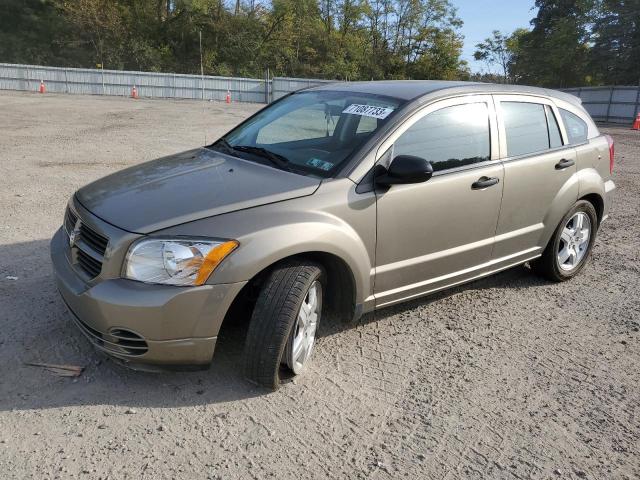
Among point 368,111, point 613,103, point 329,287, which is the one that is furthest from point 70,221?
point 613,103

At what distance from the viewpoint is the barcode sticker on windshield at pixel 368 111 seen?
3582mm

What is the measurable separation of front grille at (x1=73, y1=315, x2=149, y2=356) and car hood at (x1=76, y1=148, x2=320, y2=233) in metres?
0.53

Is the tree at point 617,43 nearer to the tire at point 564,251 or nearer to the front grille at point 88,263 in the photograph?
the tire at point 564,251

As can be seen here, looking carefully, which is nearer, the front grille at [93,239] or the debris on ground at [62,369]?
the front grille at [93,239]

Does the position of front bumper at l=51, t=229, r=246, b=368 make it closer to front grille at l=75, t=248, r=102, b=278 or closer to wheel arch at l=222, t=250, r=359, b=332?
front grille at l=75, t=248, r=102, b=278

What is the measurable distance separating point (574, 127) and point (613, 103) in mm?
25249

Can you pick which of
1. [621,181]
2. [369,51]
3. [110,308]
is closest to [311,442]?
[110,308]

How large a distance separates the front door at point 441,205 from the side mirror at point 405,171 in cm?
8

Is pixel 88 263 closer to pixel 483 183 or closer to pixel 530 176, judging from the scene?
pixel 483 183

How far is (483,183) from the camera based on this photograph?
3.83 metres

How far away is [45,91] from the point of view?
107 ft

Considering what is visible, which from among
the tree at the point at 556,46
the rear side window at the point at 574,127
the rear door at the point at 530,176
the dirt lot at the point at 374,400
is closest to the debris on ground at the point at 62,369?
the dirt lot at the point at 374,400

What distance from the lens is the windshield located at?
3479 mm

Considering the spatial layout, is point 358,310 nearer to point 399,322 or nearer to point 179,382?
Result: point 399,322
